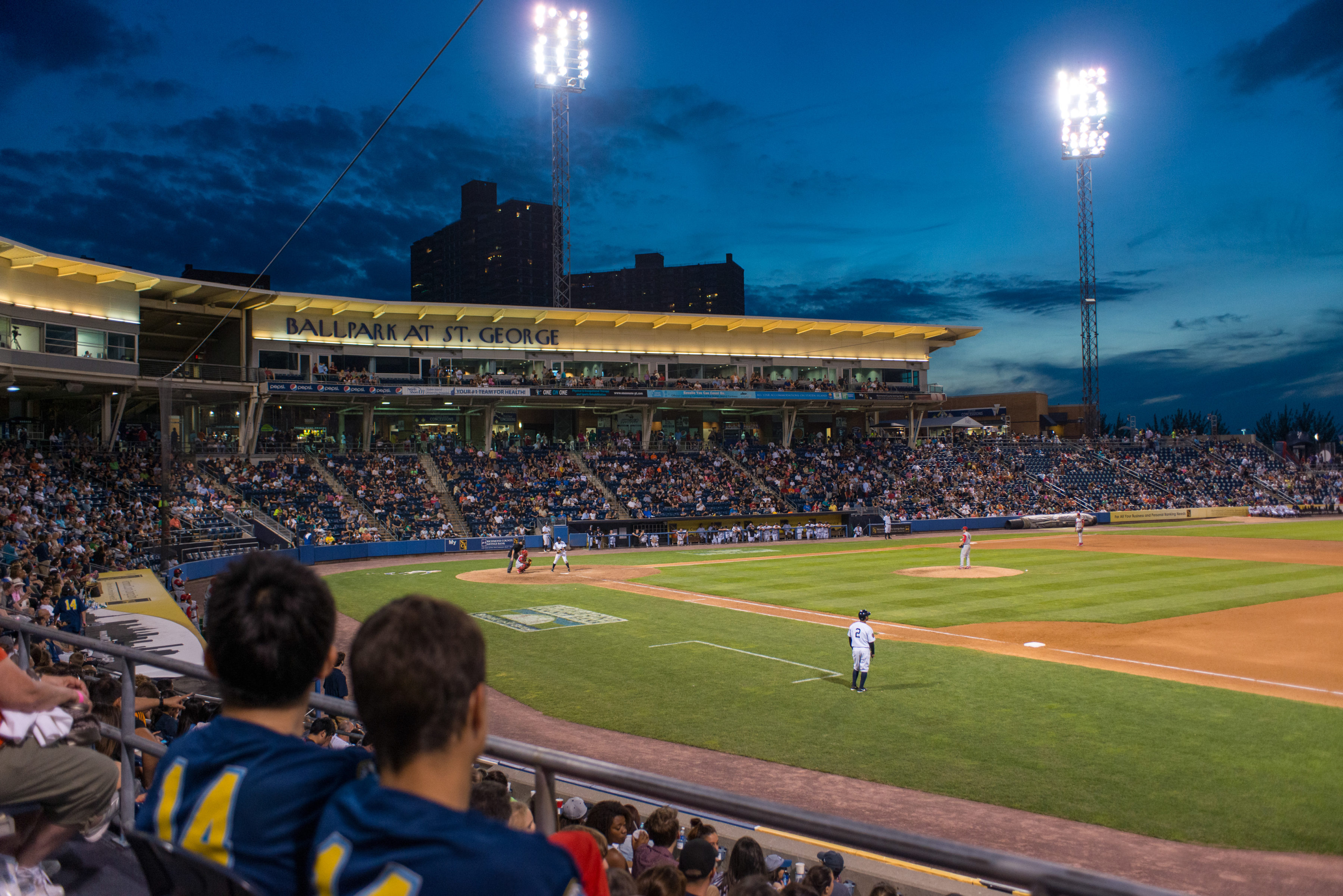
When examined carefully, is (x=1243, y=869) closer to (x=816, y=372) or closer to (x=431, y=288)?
(x=816, y=372)

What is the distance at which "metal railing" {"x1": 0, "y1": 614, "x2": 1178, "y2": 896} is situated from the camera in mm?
1860

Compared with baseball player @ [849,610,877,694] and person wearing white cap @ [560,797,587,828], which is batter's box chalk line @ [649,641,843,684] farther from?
person wearing white cap @ [560,797,587,828]

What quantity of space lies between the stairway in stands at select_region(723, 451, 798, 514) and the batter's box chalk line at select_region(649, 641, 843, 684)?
34.3 metres

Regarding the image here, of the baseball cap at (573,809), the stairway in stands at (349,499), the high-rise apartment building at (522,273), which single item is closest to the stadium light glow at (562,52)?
the stairway in stands at (349,499)

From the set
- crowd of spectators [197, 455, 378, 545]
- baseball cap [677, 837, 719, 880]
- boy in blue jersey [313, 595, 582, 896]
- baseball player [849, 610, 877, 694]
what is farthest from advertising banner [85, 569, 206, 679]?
crowd of spectators [197, 455, 378, 545]

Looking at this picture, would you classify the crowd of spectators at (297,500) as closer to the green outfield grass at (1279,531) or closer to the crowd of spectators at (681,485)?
the crowd of spectators at (681,485)

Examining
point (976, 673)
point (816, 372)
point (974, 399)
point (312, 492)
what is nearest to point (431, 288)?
point (974, 399)

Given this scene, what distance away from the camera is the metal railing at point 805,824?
1860 mm

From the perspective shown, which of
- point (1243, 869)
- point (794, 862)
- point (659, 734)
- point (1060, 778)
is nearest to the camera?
point (794, 862)

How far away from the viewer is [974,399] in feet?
352

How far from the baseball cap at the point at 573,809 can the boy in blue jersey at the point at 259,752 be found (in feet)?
11.7

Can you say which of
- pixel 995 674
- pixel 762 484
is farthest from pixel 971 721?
pixel 762 484

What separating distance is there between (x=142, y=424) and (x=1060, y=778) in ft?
157

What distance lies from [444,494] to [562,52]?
25643 mm
